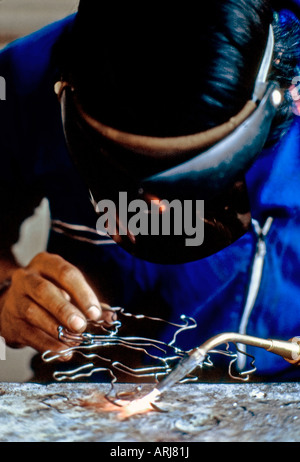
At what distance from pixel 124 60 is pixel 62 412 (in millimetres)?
892

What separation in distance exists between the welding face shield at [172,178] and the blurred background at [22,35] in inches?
7.0

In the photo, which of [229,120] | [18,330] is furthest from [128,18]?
[18,330]

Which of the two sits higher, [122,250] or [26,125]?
[26,125]

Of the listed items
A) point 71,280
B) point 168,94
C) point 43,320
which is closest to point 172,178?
point 168,94

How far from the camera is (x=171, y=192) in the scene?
1.10 metres

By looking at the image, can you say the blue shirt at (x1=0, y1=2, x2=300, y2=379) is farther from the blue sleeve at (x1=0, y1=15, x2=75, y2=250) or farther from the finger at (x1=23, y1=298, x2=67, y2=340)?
the finger at (x1=23, y1=298, x2=67, y2=340)

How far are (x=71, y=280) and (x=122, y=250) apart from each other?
0.17 meters

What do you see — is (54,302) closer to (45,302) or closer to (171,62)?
(45,302)

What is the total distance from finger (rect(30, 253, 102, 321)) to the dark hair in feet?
1.38

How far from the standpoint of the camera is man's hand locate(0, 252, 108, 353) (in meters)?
1.12

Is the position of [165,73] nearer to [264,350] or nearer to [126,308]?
[126,308]

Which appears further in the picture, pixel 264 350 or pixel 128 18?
pixel 264 350

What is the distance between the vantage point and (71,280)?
1.14 meters

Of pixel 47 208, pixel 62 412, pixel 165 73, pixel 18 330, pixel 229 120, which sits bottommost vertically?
pixel 62 412
